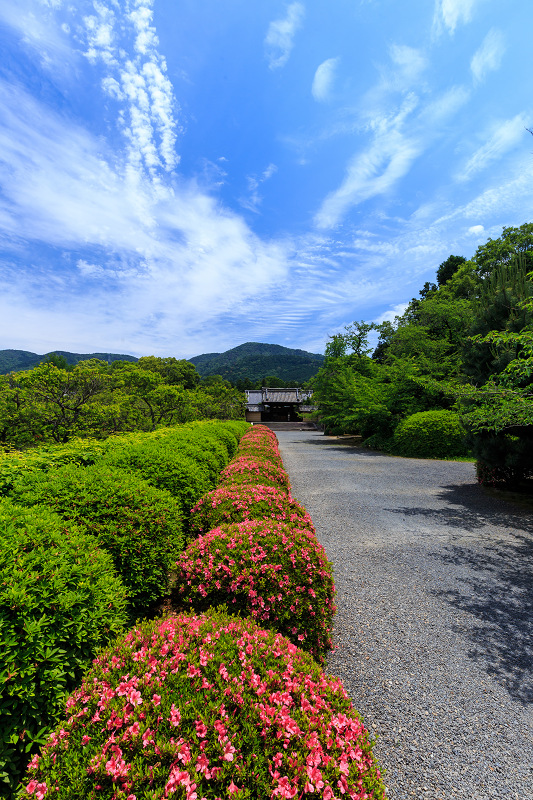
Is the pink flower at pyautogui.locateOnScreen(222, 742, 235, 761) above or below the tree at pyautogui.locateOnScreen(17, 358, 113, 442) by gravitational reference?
below

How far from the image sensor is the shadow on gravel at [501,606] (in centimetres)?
259

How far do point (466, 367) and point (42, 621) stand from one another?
9158 millimetres

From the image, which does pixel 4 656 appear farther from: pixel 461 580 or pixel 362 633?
pixel 461 580

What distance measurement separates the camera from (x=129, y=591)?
2.42 metres

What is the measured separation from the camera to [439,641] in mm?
2871

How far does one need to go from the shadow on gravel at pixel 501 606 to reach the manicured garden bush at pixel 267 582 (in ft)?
4.79

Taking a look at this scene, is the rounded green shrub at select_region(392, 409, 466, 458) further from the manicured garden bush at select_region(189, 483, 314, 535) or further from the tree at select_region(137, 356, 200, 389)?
the tree at select_region(137, 356, 200, 389)

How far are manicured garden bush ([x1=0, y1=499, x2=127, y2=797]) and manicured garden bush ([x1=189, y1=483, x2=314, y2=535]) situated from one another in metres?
1.44

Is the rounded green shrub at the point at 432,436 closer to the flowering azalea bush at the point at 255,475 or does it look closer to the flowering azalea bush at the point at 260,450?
the flowering azalea bush at the point at 260,450

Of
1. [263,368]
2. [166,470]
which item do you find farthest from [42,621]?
[263,368]

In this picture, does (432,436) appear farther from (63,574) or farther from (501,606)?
(63,574)

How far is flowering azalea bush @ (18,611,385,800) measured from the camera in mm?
1107

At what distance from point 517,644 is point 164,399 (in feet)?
42.4

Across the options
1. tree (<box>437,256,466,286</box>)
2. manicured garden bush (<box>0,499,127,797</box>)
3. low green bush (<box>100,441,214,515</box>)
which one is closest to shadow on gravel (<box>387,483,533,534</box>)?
low green bush (<box>100,441,214,515</box>)
